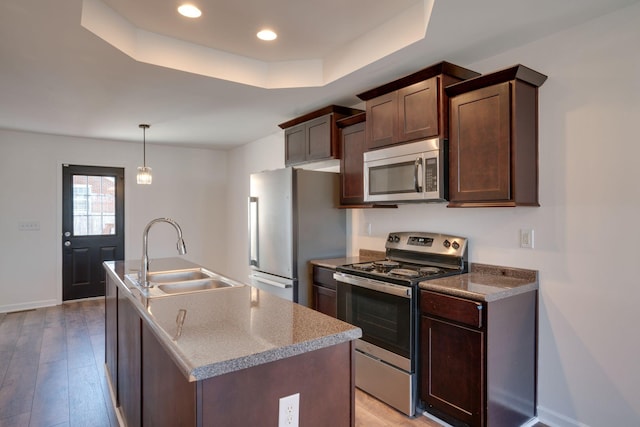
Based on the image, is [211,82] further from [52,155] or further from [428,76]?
[52,155]

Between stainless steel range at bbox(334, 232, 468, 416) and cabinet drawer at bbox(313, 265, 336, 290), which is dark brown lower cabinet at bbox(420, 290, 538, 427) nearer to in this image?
stainless steel range at bbox(334, 232, 468, 416)

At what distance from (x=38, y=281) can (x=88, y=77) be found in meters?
3.60

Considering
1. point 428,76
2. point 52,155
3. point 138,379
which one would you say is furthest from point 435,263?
point 52,155

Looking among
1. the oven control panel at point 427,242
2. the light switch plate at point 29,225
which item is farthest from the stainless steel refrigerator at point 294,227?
the light switch plate at point 29,225

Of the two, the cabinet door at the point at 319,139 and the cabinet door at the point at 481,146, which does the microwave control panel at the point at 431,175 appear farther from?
the cabinet door at the point at 319,139

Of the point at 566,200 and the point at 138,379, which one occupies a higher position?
the point at 566,200

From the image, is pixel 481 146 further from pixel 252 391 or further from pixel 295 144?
pixel 295 144

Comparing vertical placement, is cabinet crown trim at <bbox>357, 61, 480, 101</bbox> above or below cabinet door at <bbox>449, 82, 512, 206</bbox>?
above

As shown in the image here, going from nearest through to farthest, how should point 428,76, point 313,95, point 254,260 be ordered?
point 428,76 < point 313,95 < point 254,260

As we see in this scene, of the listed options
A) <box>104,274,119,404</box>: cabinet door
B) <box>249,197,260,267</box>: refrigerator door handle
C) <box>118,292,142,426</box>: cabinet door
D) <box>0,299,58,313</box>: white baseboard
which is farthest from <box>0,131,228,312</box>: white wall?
<box>118,292,142,426</box>: cabinet door

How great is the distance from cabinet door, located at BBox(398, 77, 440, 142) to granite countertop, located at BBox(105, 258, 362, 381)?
152 centimetres

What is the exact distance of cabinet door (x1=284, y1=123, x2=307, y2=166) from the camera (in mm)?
3893

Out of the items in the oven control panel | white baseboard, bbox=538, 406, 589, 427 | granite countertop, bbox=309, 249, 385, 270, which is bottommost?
white baseboard, bbox=538, 406, 589, 427

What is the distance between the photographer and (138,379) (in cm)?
183
